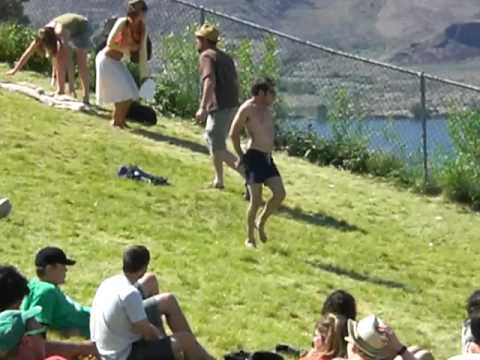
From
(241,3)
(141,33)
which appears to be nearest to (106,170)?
(141,33)

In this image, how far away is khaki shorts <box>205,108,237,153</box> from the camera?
1619 cm

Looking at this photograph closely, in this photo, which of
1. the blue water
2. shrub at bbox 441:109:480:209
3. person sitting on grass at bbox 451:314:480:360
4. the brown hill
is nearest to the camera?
person sitting on grass at bbox 451:314:480:360

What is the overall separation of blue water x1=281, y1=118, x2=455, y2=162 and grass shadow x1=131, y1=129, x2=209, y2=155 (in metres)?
2.20

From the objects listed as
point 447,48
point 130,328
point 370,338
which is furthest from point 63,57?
point 447,48

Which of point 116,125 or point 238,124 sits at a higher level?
point 238,124

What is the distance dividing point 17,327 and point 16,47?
15920 millimetres

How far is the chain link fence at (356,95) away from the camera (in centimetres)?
2027

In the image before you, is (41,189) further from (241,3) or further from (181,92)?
(241,3)

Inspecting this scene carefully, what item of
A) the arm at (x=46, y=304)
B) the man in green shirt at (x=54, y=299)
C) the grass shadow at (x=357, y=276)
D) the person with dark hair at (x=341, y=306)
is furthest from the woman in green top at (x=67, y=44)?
the person with dark hair at (x=341, y=306)

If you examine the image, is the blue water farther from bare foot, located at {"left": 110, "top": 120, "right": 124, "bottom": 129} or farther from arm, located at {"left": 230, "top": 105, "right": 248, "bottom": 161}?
arm, located at {"left": 230, "top": 105, "right": 248, "bottom": 161}

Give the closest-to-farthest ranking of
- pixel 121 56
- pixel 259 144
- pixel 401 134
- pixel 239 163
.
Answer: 1. pixel 259 144
2. pixel 239 163
3. pixel 121 56
4. pixel 401 134

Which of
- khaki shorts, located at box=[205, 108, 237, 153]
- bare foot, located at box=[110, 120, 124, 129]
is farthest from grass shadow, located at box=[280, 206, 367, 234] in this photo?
bare foot, located at box=[110, 120, 124, 129]

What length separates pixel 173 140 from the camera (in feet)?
64.4

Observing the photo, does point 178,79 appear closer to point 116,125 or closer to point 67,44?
point 67,44
